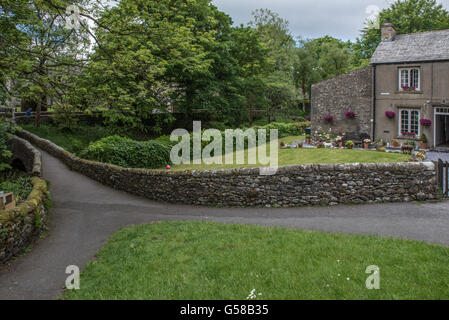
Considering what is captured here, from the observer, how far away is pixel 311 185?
11.9 metres

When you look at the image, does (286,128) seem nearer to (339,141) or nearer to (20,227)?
(339,141)

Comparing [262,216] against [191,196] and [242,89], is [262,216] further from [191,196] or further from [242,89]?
[242,89]

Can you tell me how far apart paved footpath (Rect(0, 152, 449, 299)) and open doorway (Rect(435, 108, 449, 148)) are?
16088 mm

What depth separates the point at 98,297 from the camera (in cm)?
630

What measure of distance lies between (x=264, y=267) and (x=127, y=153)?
14.6 metres

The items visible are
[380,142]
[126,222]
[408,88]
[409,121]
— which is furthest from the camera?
[380,142]

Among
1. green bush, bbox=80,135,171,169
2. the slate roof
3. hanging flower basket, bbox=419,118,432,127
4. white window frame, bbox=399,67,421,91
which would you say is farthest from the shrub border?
the slate roof

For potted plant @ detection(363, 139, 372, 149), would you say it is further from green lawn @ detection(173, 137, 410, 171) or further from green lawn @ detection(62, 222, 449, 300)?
green lawn @ detection(62, 222, 449, 300)

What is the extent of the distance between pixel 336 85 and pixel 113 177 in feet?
68.7

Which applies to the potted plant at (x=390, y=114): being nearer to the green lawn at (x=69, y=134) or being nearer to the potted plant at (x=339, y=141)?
the potted plant at (x=339, y=141)

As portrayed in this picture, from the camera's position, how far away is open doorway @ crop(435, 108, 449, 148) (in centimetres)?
2467

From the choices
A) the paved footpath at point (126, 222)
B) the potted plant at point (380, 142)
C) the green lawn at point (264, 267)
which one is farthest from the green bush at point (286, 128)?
the green lawn at point (264, 267)

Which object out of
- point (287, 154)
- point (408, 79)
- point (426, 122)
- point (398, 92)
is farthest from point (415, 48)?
point (287, 154)
